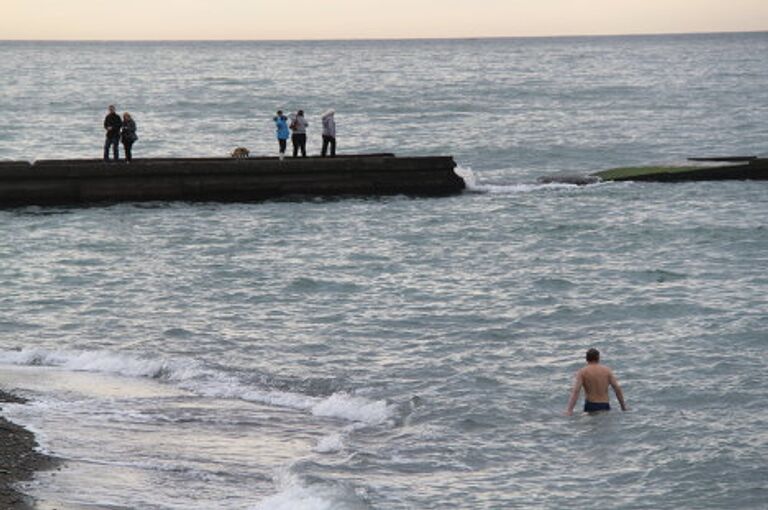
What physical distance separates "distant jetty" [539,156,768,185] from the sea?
52cm

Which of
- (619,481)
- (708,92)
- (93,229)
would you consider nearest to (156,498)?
(619,481)

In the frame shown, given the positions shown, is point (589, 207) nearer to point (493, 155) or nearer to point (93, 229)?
point (93, 229)

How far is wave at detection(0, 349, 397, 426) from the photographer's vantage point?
72.1 ft

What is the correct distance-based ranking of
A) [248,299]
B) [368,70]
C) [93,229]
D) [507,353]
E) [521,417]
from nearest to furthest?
[521,417] → [507,353] → [248,299] → [93,229] → [368,70]

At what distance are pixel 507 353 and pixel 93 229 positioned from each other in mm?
16826

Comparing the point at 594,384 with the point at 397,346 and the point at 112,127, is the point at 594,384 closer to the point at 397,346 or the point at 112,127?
the point at 397,346

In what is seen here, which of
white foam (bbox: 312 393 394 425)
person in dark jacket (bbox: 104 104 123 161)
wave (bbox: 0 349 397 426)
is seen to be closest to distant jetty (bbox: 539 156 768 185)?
person in dark jacket (bbox: 104 104 123 161)

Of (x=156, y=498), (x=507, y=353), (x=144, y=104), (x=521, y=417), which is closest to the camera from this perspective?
(x=156, y=498)

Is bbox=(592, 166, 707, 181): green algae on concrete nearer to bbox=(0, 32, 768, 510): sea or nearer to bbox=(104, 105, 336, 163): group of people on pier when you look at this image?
bbox=(0, 32, 768, 510): sea

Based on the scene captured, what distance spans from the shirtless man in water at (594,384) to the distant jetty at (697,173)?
26.8 meters

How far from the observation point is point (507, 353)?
26.1 m

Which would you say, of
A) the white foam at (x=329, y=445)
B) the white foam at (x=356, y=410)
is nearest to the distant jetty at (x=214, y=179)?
the white foam at (x=356, y=410)

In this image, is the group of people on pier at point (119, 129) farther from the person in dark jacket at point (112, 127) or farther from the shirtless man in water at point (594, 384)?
the shirtless man in water at point (594, 384)

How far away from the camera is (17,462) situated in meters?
17.8
